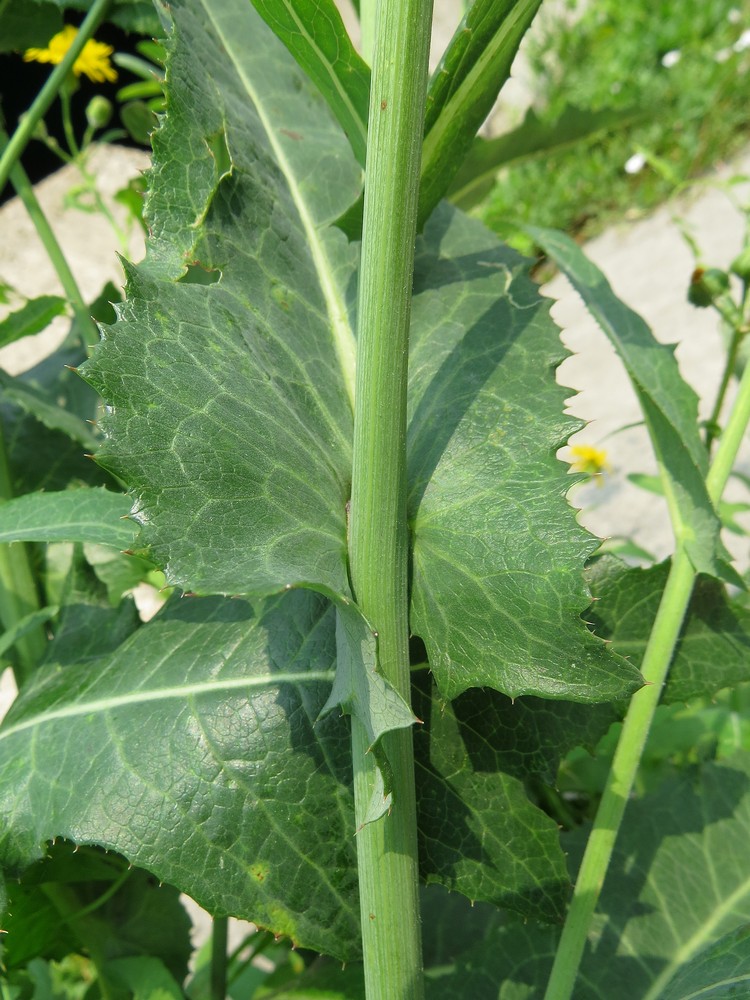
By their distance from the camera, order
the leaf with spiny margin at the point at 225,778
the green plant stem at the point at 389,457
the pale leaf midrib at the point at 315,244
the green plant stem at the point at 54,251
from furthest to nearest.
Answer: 1. the green plant stem at the point at 54,251
2. the pale leaf midrib at the point at 315,244
3. the leaf with spiny margin at the point at 225,778
4. the green plant stem at the point at 389,457

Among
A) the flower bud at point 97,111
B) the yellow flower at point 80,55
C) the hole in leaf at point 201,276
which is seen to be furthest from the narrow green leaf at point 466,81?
the flower bud at point 97,111

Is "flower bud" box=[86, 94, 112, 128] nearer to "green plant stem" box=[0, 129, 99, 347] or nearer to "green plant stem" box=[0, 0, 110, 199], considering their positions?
"green plant stem" box=[0, 129, 99, 347]

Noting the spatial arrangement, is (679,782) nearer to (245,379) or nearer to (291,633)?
(291,633)

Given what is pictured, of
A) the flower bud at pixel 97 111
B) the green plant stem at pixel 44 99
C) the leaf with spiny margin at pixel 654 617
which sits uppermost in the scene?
the flower bud at pixel 97 111

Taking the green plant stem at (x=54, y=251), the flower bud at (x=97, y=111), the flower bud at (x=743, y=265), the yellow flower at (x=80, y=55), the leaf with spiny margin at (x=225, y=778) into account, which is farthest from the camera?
the flower bud at (x=97, y=111)

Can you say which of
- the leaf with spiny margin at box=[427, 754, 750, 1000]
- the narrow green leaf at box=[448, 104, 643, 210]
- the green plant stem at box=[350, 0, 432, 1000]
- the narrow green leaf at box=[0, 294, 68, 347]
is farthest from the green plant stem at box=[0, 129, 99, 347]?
the leaf with spiny margin at box=[427, 754, 750, 1000]

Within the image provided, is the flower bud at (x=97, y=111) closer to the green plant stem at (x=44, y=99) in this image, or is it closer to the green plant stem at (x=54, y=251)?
the green plant stem at (x=54, y=251)

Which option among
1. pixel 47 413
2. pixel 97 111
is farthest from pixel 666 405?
pixel 97 111
